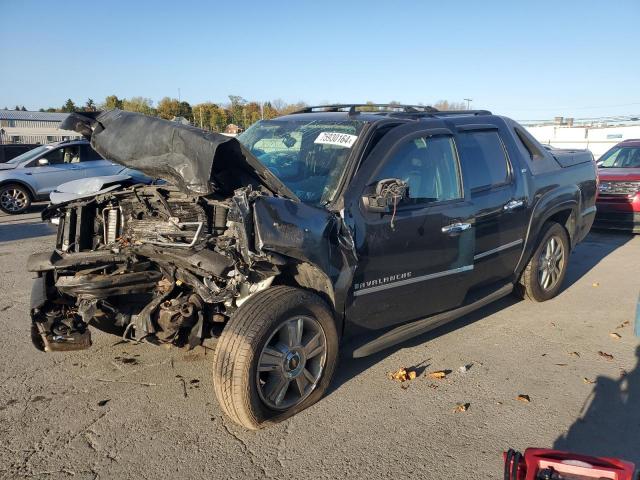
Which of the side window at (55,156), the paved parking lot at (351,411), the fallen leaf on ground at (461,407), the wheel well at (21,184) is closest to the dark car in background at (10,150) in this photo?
the side window at (55,156)

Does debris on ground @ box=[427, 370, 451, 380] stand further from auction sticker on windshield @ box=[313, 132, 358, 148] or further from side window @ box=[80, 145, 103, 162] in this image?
side window @ box=[80, 145, 103, 162]

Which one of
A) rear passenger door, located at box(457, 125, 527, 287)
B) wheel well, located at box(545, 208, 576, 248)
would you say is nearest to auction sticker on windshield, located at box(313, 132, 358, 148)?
rear passenger door, located at box(457, 125, 527, 287)

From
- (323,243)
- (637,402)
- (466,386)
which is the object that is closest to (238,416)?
(323,243)

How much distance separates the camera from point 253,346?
10.0ft

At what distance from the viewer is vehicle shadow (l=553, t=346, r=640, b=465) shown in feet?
10.2

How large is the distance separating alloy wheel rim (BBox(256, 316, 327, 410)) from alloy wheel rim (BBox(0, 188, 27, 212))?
1178cm

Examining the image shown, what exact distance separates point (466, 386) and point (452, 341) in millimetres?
835

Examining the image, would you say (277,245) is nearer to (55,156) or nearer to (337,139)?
(337,139)

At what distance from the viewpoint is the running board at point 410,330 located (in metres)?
3.70

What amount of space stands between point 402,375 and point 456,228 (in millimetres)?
1206

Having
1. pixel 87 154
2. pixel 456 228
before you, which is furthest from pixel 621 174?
pixel 87 154

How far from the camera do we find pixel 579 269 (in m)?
7.31

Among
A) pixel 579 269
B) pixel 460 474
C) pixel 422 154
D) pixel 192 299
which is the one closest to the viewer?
pixel 460 474

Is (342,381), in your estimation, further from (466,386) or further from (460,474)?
(460,474)
